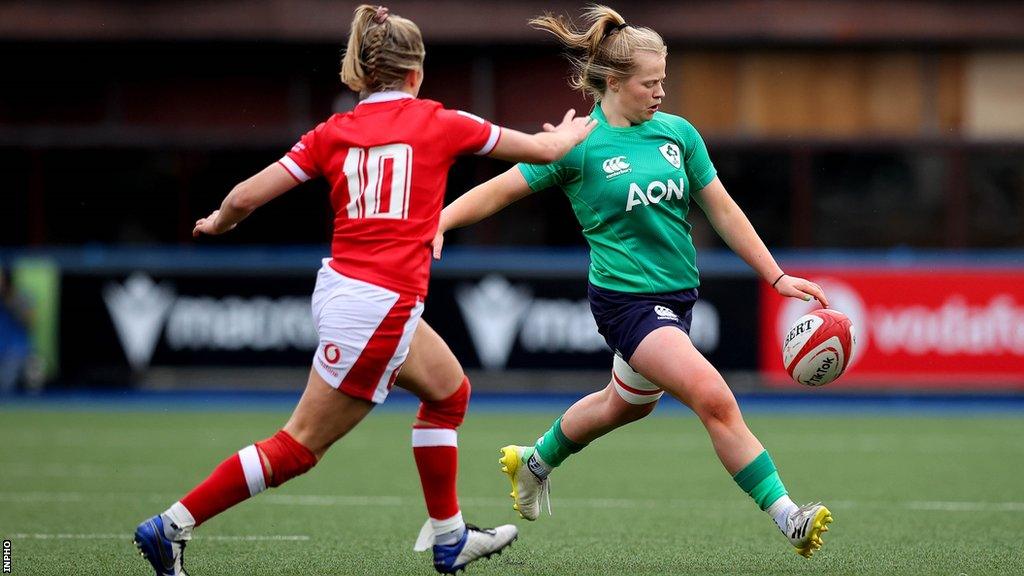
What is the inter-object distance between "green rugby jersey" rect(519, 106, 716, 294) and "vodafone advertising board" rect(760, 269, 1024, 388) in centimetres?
903

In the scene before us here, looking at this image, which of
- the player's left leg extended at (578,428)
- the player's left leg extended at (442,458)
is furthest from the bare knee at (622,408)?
the player's left leg extended at (442,458)

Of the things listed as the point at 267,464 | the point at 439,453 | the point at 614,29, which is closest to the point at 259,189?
the point at 267,464

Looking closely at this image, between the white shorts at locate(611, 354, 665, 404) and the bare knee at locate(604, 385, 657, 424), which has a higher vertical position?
the white shorts at locate(611, 354, 665, 404)

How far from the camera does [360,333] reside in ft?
16.9

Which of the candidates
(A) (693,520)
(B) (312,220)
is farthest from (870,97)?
(A) (693,520)

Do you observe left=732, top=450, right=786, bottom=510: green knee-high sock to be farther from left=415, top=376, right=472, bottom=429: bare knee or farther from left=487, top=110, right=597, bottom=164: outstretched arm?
left=487, top=110, right=597, bottom=164: outstretched arm

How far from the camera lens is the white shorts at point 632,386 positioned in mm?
6207

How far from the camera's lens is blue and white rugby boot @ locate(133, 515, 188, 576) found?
5.16 meters

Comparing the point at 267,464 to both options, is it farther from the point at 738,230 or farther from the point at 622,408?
the point at 738,230

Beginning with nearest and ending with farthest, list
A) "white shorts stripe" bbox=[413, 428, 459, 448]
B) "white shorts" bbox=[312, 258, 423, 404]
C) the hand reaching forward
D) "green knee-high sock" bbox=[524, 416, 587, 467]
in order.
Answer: "white shorts" bbox=[312, 258, 423, 404] < "white shorts stripe" bbox=[413, 428, 459, 448] < the hand reaching forward < "green knee-high sock" bbox=[524, 416, 587, 467]

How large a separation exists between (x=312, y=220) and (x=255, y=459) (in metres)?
13.8

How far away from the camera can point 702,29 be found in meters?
18.9

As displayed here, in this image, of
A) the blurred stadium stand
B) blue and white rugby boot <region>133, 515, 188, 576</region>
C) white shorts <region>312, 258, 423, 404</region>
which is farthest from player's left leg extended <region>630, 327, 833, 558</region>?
the blurred stadium stand

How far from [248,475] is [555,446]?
174cm
